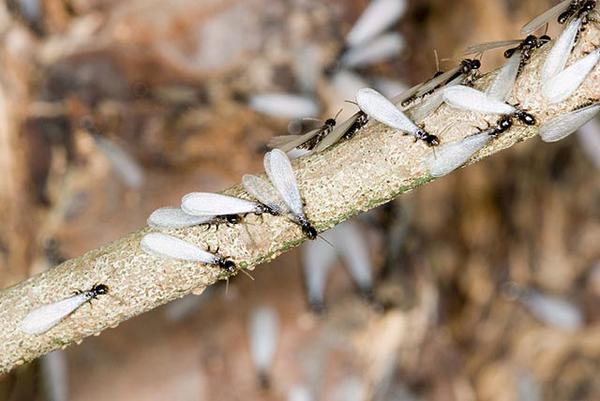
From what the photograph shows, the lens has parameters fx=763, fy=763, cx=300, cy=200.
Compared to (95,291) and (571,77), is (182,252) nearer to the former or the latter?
(95,291)

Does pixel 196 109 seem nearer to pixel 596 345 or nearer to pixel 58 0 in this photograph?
pixel 58 0

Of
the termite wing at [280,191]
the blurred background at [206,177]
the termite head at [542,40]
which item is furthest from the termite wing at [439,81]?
the blurred background at [206,177]

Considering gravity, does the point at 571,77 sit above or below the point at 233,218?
below

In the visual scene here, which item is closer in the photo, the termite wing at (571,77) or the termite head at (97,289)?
the termite wing at (571,77)

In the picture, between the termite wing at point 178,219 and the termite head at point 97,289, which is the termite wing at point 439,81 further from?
the termite head at point 97,289

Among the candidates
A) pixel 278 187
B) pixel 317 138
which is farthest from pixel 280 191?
pixel 317 138
